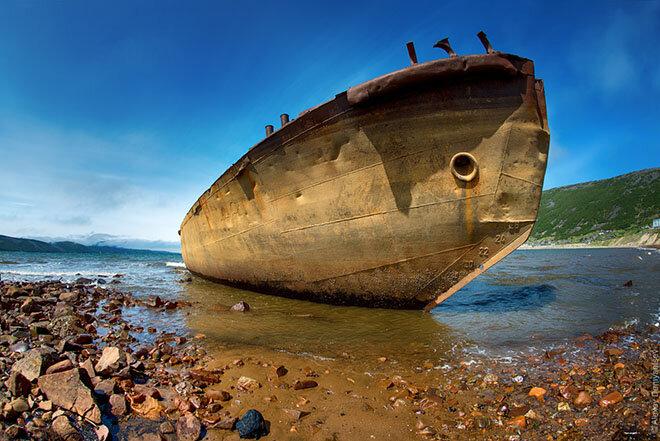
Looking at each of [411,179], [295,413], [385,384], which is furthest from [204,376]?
[411,179]

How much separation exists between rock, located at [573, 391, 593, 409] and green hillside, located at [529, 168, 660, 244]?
262 ft

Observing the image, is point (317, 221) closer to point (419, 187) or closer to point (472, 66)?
point (419, 187)

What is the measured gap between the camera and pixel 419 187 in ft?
13.7

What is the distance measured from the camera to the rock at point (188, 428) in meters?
1.68

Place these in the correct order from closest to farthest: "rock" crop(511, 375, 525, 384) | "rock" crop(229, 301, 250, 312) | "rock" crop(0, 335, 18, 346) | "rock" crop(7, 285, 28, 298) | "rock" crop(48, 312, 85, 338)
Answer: "rock" crop(511, 375, 525, 384)
"rock" crop(0, 335, 18, 346)
"rock" crop(48, 312, 85, 338)
"rock" crop(229, 301, 250, 312)
"rock" crop(7, 285, 28, 298)

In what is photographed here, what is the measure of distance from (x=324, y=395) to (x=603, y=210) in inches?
4417


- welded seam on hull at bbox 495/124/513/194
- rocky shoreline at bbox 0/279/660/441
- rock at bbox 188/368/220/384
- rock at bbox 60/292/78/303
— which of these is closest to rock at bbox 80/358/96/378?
rocky shoreline at bbox 0/279/660/441

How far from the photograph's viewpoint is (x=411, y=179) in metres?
4.20

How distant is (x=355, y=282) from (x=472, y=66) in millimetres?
3492

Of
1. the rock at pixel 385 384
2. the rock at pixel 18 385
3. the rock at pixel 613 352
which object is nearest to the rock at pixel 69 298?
the rock at pixel 18 385

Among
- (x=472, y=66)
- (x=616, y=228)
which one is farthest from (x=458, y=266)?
(x=616, y=228)

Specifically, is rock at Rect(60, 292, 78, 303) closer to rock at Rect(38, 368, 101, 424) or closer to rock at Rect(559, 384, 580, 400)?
rock at Rect(38, 368, 101, 424)

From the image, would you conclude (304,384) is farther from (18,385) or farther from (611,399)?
(611,399)

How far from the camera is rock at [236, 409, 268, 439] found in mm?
1713
